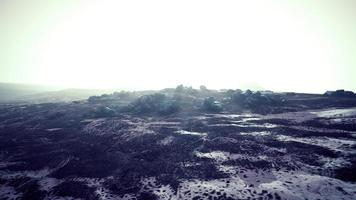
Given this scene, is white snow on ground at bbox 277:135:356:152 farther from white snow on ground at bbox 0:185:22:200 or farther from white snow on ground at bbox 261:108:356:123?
white snow on ground at bbox 0:185:22:200

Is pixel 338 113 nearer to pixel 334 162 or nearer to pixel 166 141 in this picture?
pixel 334 162

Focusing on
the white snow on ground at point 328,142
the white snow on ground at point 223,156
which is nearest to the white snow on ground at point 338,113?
the white snow on ground at point 328,142

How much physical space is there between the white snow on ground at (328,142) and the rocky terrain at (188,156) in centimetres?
13

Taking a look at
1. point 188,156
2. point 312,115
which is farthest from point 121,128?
point 312,115

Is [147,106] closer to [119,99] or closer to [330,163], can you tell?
[119,99]

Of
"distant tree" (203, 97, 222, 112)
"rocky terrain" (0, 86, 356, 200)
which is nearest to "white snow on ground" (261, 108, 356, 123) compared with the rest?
"rocky terrain" (0, 86, 356, 200)

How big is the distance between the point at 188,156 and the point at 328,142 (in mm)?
23120

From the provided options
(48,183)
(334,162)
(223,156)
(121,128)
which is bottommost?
(48,183)

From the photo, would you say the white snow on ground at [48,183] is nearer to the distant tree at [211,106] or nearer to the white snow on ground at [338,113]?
the distant tree at [211,106]

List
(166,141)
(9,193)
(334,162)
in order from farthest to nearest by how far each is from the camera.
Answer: (166,141) → (334,162) → (9,193)

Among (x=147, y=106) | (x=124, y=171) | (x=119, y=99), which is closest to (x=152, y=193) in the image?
(x=124, y=171)

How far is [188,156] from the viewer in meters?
36.5

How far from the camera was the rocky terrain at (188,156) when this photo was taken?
26906 mm

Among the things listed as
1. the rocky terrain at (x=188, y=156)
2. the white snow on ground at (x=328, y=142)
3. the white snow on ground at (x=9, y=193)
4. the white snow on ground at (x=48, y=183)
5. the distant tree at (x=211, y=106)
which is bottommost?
the white snow on ground at (x=9, y=193)
